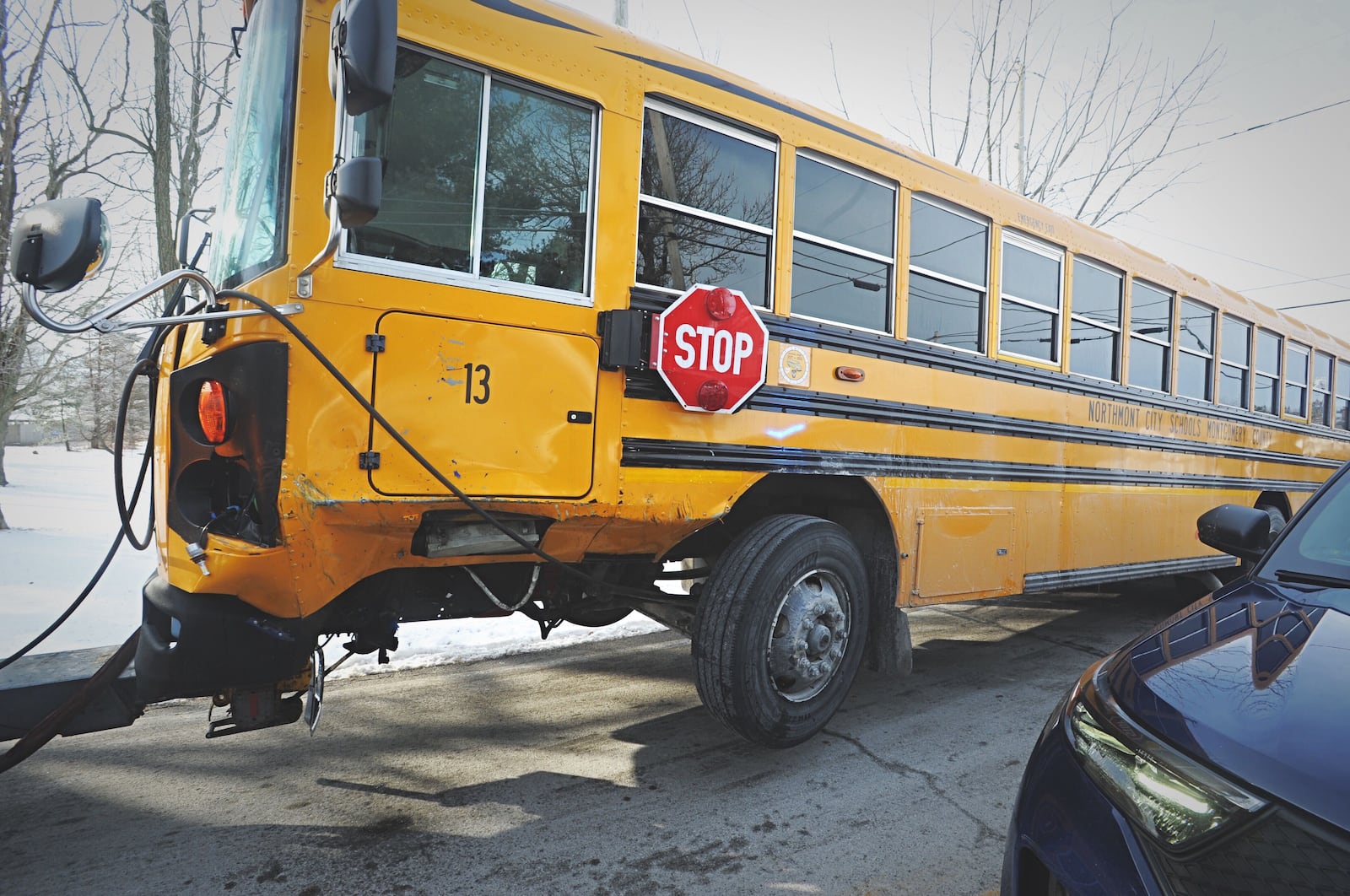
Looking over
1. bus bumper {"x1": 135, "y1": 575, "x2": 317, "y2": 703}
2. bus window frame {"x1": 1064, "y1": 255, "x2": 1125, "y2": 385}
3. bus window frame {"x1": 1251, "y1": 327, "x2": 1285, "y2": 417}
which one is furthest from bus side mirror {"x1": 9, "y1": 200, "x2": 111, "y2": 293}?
bus window frame {"x1": 1251, "y1": 327, "x2": 1285, "y2": 417}

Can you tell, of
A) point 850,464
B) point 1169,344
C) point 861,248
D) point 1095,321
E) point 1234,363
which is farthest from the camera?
point 1234,363

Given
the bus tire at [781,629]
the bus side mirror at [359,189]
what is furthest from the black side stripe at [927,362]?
the bus side mirror at [359,189]

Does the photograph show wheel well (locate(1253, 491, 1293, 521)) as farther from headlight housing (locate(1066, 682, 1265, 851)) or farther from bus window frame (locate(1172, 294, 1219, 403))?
headlight housing (locate(1066, 682, 1265, 851))

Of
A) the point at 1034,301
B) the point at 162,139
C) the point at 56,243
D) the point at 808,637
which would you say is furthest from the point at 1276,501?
the point at 162,139

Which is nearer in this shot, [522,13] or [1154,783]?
[1154,783]

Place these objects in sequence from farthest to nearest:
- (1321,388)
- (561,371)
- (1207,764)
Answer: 1. (1321,388)
2. (561,371)
3. (1207,764)

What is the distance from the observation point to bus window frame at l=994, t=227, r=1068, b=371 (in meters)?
4.68

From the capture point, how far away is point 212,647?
2.55 meters

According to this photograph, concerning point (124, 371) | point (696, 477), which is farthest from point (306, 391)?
point (124, 371)

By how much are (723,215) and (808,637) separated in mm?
1932

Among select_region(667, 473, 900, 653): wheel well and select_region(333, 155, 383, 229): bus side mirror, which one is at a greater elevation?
select_region(333, 155, 383, 229): bus side mirror

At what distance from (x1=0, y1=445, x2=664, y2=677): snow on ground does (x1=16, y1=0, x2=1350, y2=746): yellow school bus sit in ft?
5.20

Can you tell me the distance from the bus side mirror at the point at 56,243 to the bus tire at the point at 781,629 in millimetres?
2443

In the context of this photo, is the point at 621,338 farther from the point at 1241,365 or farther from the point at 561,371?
the point at 1241,365
